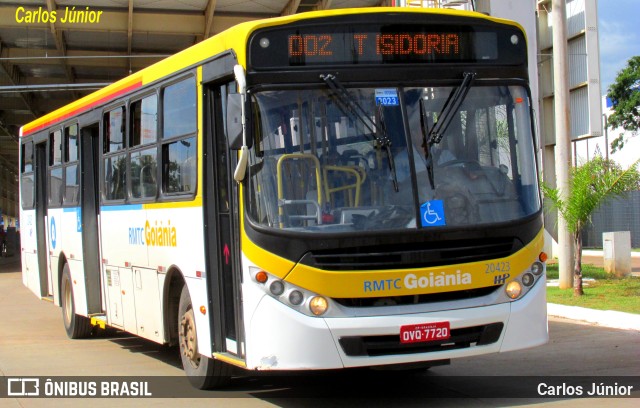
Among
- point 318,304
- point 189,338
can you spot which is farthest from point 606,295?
point 318,304

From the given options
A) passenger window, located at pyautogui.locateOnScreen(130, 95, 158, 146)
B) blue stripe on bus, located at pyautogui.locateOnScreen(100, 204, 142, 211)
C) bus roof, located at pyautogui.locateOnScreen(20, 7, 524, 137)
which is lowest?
blue stripe on bus, located at pyautogui.locateOnScreen(100, 204, 142, 211)

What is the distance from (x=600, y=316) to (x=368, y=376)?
17.4ft

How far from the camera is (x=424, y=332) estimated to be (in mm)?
7320

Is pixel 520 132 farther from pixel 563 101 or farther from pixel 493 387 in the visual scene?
pixel 563 101

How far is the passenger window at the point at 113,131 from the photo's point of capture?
11.2 meters

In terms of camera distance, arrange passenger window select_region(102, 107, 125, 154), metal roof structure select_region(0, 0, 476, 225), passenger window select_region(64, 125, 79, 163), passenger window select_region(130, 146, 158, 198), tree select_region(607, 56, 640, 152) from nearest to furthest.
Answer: passenger window select_region(130, 146, 158, 198), passenger window select_region(102, 107, 125, 154), passenger window select_region(64, 125, 79, 163), metal roof structure select_region(0, 0, 476, 225), tree select_region(607, 56, 640, 152)

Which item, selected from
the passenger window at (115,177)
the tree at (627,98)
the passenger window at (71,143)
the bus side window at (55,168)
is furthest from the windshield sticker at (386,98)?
the tree at (627,98)

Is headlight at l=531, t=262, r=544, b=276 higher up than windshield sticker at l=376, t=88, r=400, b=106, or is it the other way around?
windshield sticker at l=376, t=88, r=400, b=106

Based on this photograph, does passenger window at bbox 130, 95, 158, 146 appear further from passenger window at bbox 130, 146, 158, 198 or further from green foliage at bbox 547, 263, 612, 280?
green foliage at bbox 547, 263, 612, 280

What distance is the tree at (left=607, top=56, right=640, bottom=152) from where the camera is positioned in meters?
43.4

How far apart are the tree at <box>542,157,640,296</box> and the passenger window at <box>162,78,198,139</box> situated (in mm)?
9534

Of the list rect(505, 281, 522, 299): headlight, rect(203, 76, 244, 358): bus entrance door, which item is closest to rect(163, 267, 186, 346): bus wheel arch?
rect(203, 76, 244, 358): bus entrance door

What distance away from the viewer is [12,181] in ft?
334

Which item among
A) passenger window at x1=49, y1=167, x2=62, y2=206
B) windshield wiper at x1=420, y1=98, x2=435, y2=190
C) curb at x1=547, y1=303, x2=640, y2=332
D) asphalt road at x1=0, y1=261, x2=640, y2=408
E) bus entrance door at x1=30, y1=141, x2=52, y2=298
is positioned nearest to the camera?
windshield wiper at x1=420, y1=98, x2=435, y2=190
